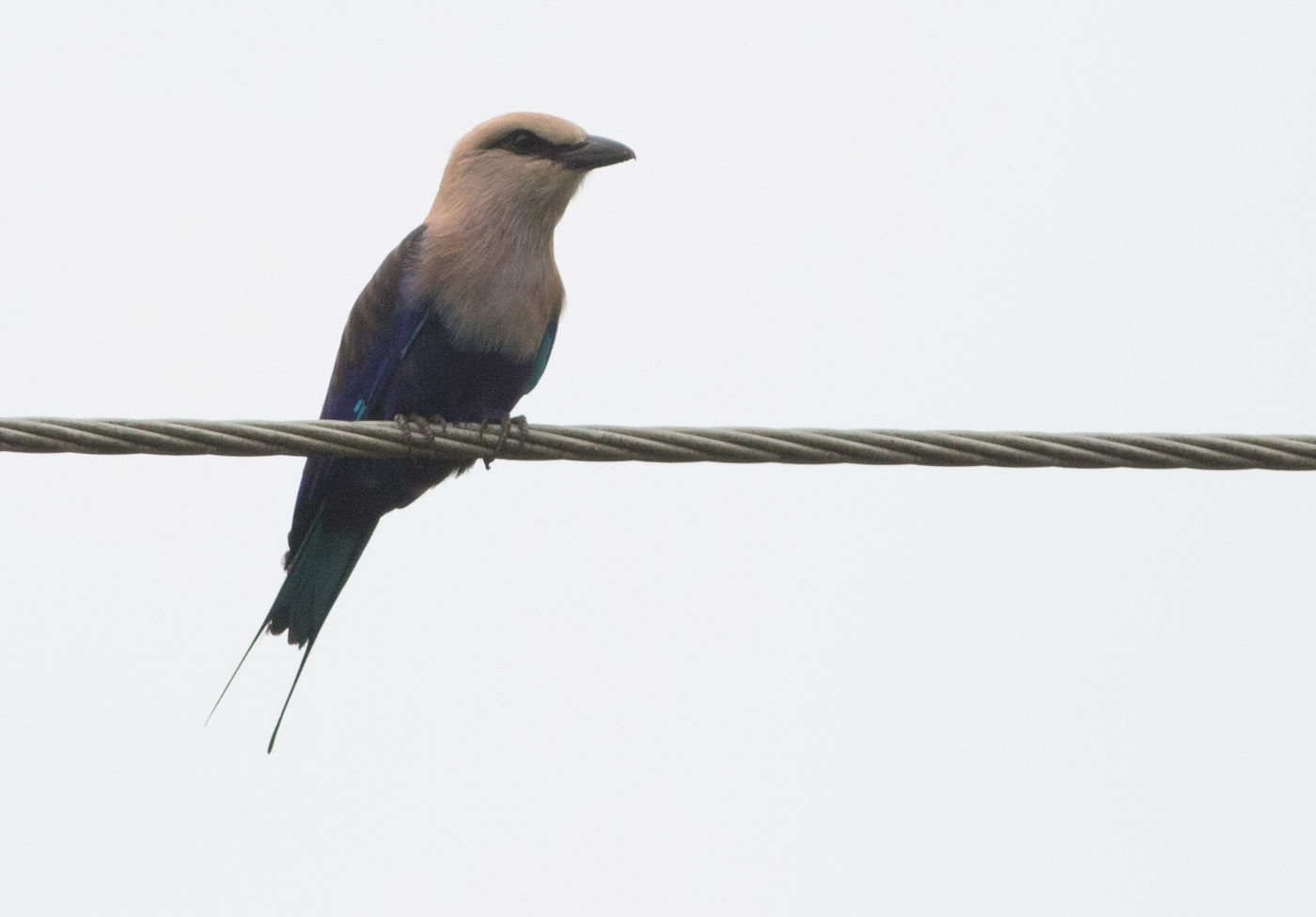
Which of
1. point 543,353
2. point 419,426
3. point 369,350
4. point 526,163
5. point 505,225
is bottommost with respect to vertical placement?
point 419,426

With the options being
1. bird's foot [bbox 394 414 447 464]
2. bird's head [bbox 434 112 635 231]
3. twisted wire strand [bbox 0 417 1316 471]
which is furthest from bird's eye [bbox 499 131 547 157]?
twisted wire strand [bbox 0 417 1316 471]

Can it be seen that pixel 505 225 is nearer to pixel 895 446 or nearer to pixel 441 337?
pixel 441 337

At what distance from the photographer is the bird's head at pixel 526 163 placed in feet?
17.9

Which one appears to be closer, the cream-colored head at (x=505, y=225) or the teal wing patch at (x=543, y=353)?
the cream-colored head at (x=505, y=225)

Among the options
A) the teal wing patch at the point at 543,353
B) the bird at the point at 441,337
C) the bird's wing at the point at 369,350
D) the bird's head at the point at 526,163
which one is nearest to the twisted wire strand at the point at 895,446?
the bird at the point at 441,337

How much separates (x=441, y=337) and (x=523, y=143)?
2.95ft

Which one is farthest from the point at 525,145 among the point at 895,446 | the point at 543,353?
the point at 895,446

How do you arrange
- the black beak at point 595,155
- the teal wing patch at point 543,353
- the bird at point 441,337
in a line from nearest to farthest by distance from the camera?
the bird at point 441,337 < the teal wing patch at point 543,353 < the black beak at point 595,155

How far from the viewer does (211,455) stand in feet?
11.6

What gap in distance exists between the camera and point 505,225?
5.32 m

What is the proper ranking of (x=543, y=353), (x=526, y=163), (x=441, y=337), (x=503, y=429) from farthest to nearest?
(x=526, y=163) → (x=543, y=353) → (x=441, y=337) → (x=503, y=429)

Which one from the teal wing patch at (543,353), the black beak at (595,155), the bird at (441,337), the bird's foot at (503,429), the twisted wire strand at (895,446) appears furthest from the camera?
the black beak at (595,155)

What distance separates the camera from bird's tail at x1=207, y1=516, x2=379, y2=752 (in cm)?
537

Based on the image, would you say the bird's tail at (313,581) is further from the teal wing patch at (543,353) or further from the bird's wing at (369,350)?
the teal wing patch at (543,353)
